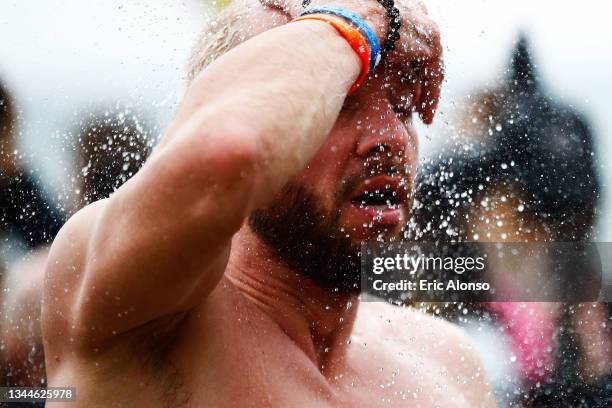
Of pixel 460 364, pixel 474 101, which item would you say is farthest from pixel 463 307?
pixel 460 364

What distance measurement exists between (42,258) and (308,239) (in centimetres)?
168

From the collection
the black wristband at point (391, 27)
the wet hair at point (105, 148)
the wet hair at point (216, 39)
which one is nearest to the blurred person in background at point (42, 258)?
the wet hair at point (105, 148)

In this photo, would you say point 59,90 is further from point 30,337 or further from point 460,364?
point 460,364

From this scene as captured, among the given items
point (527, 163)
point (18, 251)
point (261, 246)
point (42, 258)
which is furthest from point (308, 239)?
point (527, 163)

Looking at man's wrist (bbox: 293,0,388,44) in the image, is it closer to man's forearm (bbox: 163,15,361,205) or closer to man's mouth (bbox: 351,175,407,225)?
man's forearm (bbox: 163,15,361,205)

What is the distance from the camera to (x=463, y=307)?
3.46 metres

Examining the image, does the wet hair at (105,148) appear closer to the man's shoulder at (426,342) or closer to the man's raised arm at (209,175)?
the man's shoulder at (426,342)

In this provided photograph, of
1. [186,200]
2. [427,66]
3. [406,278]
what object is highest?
[186,200]

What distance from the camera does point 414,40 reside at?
1.54m

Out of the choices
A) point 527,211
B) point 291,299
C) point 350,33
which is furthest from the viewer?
point 527,211

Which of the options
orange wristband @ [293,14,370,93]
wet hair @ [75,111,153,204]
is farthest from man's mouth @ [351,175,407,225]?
wet hair @ [75,111,153,204]

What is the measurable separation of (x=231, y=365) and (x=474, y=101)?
2.30 metres

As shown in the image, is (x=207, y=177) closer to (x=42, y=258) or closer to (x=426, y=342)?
(x=426, y=342)

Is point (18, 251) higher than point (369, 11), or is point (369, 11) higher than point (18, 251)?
point (369, 11)
